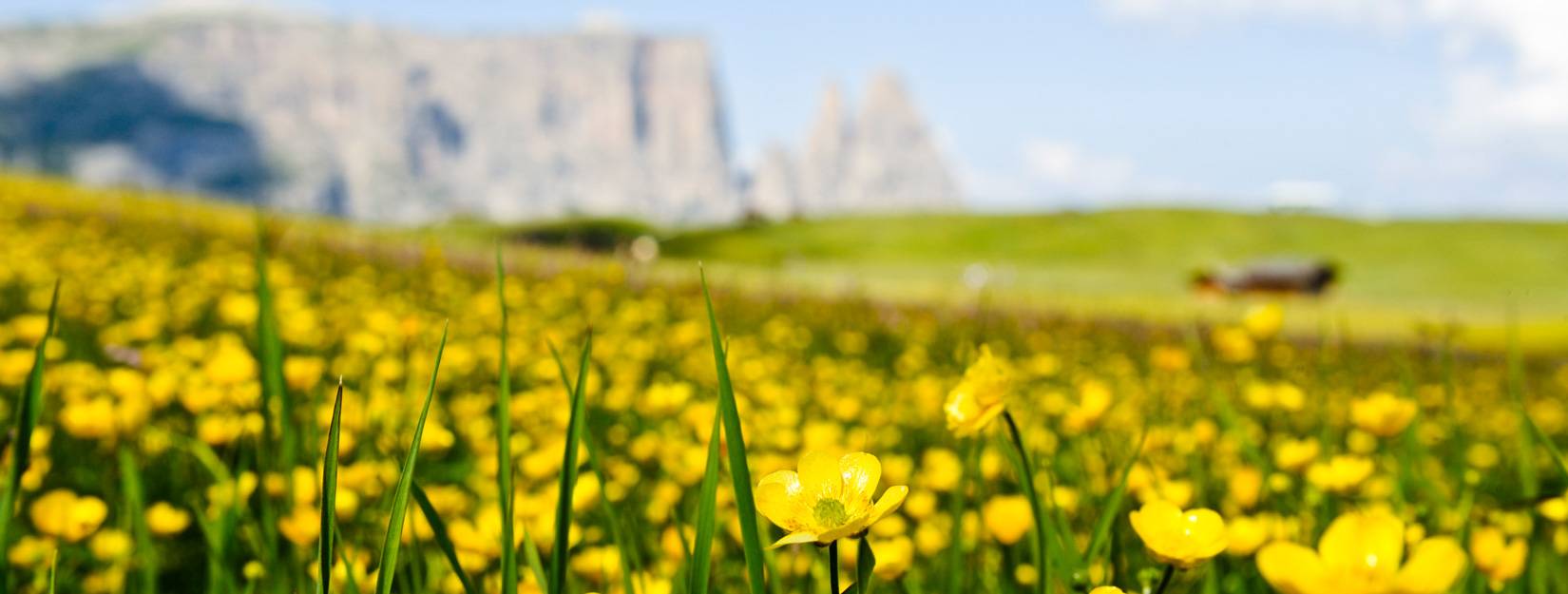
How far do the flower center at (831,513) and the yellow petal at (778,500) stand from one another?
0.02 m

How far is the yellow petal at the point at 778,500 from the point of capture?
28.7 inches

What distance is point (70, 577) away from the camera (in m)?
1.89

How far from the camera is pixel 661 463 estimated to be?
2766 millimetres

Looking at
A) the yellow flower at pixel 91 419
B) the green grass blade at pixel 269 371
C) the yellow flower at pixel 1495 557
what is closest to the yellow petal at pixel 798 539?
the green grass blade at pixel 269 371

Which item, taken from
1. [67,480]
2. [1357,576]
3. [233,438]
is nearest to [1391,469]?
[1357,576]

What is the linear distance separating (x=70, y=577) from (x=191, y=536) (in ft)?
1.31

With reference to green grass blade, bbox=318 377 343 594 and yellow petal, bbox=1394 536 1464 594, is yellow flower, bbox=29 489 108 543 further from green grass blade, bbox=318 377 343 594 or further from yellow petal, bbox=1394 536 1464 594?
yellow petal, bbox=1394 536 1464 594

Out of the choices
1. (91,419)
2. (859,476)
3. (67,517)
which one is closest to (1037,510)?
(859,476)

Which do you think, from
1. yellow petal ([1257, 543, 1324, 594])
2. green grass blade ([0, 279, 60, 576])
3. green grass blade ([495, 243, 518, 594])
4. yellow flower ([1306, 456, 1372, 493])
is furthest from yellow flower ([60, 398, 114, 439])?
yellow flower ([1306, 456, 1372, 493])

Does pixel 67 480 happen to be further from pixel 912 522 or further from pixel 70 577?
pixel 912 522

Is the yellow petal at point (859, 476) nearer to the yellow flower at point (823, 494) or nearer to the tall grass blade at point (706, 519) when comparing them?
the yellow flower at point (823, 494)

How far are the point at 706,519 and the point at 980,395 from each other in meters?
0.28

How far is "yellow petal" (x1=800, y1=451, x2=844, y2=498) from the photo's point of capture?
2.55 ft

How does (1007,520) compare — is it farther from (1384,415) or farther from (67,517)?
(67,517)
